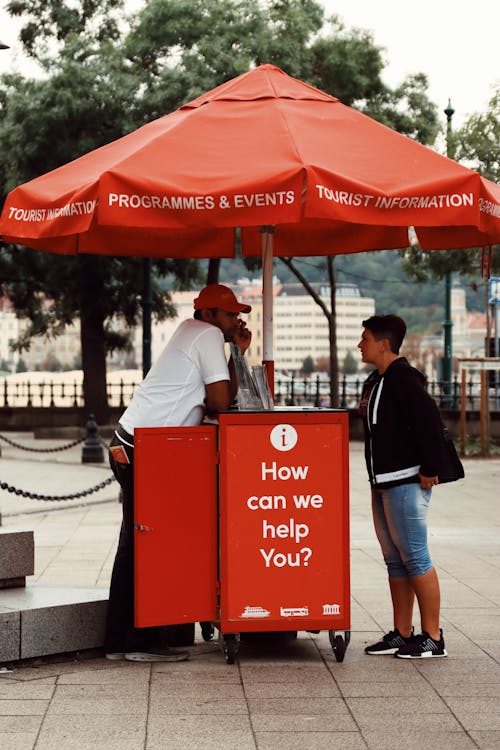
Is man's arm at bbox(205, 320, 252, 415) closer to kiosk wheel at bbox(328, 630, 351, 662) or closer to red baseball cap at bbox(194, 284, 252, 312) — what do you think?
red baseball cap at bbox(194, 284, 252, 312)

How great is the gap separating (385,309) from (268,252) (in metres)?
89.6

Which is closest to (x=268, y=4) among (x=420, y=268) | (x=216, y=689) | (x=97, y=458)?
(x=420, y=268)

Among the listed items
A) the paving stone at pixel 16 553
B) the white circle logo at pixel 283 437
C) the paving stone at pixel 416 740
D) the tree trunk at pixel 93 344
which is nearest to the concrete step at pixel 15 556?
the paving stone at pixel 16 553

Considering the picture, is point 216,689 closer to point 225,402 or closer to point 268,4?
point 225,402

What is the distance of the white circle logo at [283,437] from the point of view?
6152 millimetres

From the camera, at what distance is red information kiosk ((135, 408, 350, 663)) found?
6062mm

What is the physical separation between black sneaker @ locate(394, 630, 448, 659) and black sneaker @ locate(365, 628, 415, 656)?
4 cm

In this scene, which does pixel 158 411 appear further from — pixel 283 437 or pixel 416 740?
pixel 416 740

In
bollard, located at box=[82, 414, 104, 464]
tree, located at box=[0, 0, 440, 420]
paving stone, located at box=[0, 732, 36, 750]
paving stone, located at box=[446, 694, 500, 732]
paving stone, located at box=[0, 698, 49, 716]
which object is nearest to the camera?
paving stone, located at box=[0, 732, 36, 750]

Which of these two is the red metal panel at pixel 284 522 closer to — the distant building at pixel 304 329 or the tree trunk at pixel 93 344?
the tree trunk at pixel 93 344

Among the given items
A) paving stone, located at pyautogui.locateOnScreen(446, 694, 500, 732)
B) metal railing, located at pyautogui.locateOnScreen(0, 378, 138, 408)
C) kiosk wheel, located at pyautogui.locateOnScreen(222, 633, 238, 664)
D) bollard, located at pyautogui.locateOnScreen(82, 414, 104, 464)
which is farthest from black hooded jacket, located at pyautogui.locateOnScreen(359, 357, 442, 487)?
metal railing, located at pyautogui.locateOnScreen(0, 378, 138, 408)

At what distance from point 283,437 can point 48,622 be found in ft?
4.71

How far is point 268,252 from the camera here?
22.7 ft

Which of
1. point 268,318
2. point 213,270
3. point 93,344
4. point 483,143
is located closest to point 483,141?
point 483,143
